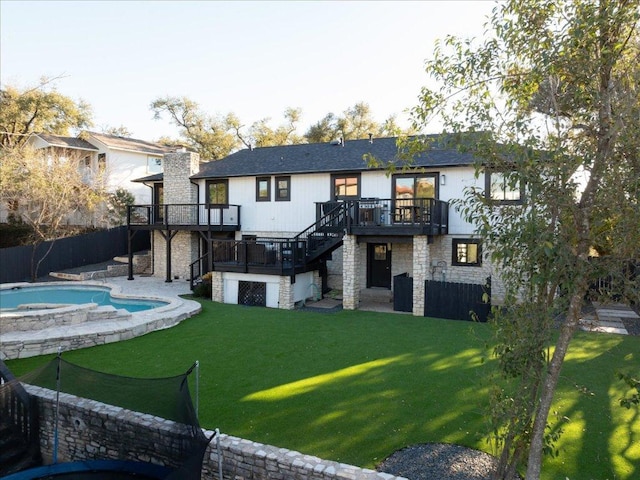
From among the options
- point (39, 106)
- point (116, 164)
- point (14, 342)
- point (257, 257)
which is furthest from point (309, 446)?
point (39, 106)

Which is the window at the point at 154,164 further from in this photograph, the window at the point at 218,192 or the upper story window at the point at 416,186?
the upper story window at the point at 416,186

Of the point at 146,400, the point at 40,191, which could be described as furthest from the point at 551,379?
the point at 40,191

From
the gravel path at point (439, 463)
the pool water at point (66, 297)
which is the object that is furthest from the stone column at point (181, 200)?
the gravel path at point (439, 463)

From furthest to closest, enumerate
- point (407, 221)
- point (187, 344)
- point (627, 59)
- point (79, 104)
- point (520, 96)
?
1. point (79, 104)
2. point (407, 221)
3. point (187, 344)
4. point (520, 96)
5. point (627, 59)

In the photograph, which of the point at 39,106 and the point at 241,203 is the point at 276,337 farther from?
the point at 39,106

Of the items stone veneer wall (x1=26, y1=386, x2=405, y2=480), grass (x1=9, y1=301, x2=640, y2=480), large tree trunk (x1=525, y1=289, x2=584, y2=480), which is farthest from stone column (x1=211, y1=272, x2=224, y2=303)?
large tree trunk (x1=525, y1=289, x2=584, y2=480)

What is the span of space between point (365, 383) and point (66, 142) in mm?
29921

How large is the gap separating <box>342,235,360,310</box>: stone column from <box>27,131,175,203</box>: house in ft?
65.8

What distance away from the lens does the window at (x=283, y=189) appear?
64.4 feet

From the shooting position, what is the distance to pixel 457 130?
4.68 meters

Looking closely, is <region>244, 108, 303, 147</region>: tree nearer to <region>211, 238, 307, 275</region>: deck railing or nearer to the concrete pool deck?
<region>211, 238, 307, 275</region>: deck railing

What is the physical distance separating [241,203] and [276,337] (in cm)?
1059

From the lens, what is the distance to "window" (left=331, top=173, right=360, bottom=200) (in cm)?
1822

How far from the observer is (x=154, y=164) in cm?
3297
